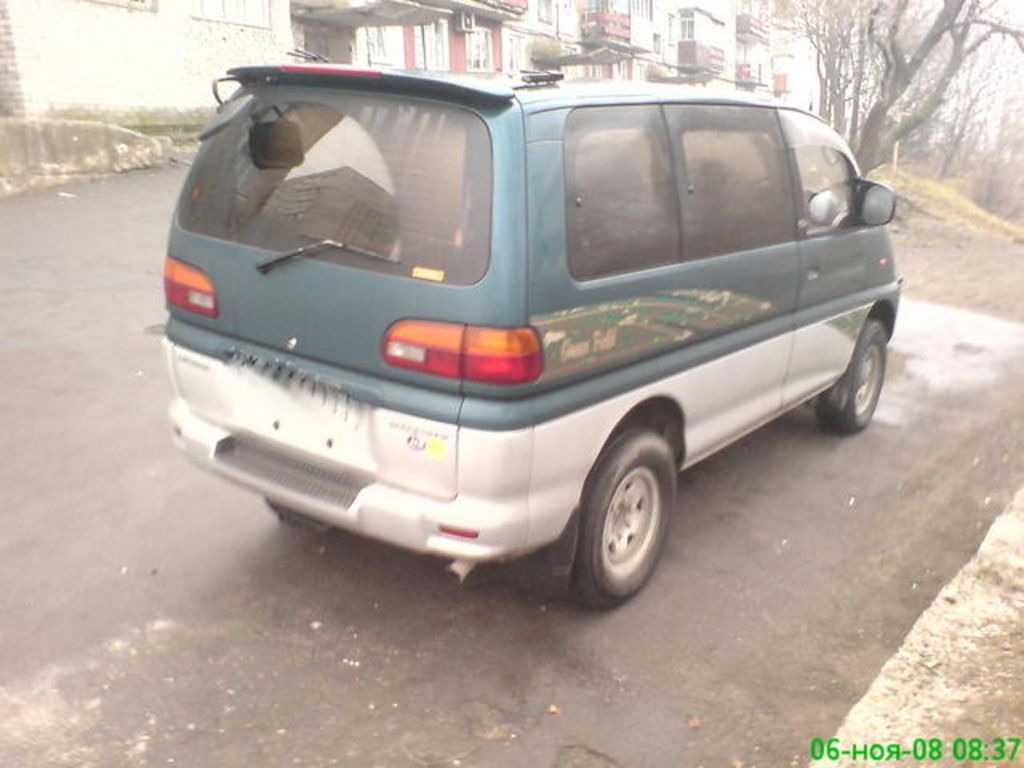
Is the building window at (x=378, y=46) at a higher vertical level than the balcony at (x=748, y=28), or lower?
lower

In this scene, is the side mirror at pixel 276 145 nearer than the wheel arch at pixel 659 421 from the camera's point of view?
Yes

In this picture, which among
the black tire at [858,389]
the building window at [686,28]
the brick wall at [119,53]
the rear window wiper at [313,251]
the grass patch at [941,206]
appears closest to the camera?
the rear window wiper at [313,251]

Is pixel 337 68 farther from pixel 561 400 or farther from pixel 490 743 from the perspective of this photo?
pixel 490 743

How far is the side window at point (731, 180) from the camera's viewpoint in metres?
3.62

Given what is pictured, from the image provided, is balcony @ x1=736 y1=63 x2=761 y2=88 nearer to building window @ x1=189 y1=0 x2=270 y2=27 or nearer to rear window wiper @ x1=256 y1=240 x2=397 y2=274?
building window @ x1=189 y1=0 x2=270 y2=27

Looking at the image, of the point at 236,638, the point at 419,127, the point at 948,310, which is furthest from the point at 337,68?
the point at 948,310

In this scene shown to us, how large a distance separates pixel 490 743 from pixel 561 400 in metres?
1.08

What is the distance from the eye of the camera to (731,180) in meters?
3.91

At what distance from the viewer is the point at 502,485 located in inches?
113

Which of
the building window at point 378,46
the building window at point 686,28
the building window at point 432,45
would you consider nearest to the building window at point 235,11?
the building window at point 378,46

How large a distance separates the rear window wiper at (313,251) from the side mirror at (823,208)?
2.42 m

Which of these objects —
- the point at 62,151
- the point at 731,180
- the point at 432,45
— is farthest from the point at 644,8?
the point at 731,180

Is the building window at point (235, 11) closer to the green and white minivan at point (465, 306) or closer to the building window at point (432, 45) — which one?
the building window at point (432, 45)

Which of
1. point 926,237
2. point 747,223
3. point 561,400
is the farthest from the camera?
point 926,237
